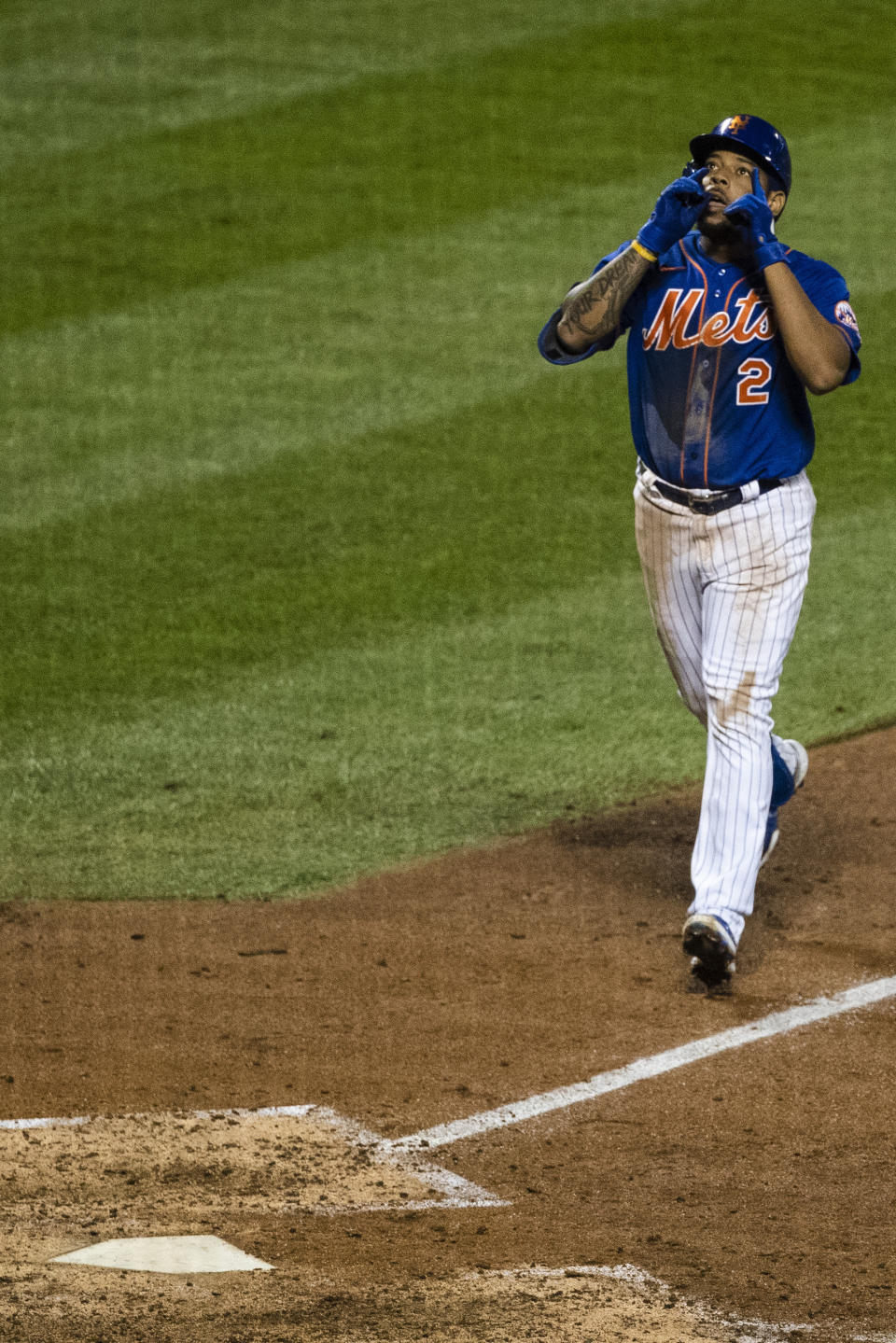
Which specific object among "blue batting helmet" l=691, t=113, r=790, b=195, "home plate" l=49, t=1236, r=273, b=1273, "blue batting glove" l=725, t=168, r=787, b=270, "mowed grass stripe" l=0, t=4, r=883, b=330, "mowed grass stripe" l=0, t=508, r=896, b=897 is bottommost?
"mowed grass stripe" l=0, t=508, r=896, b=897

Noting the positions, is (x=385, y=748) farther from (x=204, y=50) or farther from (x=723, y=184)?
(x=204, y=50)

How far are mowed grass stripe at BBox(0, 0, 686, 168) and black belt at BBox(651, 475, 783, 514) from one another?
887 centimetres

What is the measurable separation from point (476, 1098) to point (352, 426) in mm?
5500

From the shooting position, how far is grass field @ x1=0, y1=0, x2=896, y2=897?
6.64 meters

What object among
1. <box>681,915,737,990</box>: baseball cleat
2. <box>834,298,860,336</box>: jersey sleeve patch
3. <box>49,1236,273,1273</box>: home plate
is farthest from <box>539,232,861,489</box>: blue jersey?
<box>49,1236,273,1273</box>: home plate

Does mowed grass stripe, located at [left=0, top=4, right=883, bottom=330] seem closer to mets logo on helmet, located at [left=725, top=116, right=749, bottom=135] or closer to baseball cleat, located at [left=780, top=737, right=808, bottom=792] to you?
baseball cleat, located at [left=780, top=737, right=808, bottom=792]

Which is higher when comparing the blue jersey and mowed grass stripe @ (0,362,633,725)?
the blue jersey

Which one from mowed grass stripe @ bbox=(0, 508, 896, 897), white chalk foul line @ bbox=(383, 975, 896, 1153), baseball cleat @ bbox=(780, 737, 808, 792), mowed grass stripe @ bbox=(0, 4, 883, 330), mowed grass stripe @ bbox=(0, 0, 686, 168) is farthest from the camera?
mowed grass stripe @ bbox=(0, 0, 686, 168)

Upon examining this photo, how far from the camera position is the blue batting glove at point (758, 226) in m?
4.80

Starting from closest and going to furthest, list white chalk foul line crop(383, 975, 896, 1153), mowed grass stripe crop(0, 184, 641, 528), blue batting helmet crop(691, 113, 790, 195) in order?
white chalk foul line crop(383, 975, 896, 1153)
blue batting helmet crop(691, 113, 790, 195)
mowed grass stripe crop(0, 184, 641, 528)

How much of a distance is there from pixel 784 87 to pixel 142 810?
960cm

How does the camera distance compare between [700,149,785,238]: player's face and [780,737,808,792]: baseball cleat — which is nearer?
[700,149,785,238]: player's face

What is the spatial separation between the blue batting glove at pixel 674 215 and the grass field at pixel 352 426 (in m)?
2.08

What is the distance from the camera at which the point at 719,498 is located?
5008 millimetres
